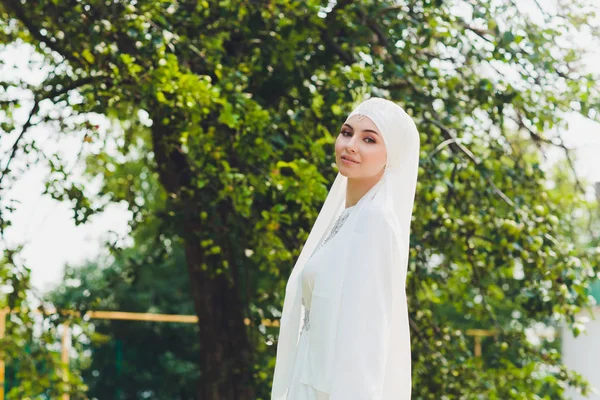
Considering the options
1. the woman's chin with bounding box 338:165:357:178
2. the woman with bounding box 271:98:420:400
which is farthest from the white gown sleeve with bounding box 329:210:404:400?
the woman's chin with bounding box 338:165:357:178

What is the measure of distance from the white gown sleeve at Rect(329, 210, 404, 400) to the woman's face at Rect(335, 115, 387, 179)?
6.1 inches

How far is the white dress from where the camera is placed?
2631 mm

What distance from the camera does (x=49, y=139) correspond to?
5199 millimetres

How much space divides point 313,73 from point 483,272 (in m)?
1.38

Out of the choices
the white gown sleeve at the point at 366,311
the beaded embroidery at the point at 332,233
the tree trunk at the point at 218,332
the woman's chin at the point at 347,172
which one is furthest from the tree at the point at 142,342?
the white gown sleeve at the point at 366,311

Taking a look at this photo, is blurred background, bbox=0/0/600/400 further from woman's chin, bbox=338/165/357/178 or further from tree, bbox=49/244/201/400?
tree, bbox=49/244/201/400

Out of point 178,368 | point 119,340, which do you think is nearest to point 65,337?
point 119,340

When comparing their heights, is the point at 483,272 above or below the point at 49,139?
below

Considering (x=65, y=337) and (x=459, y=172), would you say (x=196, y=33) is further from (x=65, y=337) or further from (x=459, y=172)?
(x=65, y=337)

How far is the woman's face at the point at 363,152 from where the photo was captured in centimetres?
279

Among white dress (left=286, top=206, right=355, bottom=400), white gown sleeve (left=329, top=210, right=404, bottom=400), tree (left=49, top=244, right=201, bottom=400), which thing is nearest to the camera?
white gown sleeve (left=329, top=210, right=404, bottom=400)

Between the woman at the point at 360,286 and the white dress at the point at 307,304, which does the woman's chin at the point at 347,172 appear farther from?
the white dress at the point at 307,304

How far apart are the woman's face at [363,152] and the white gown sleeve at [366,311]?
0.16m

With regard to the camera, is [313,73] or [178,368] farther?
[178,368]
